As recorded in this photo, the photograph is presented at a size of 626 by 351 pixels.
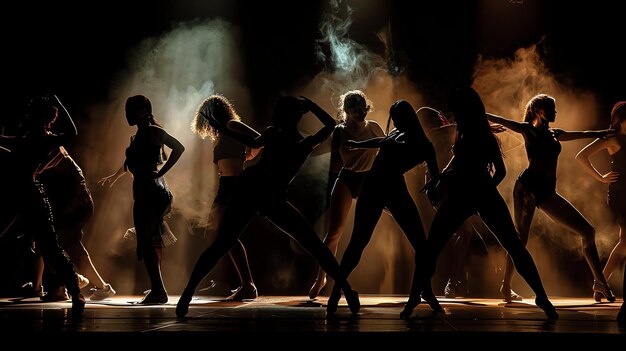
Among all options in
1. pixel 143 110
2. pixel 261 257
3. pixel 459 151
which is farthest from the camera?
pixel 261 257

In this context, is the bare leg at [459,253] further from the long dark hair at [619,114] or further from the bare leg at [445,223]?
the bare leg at [445,223]

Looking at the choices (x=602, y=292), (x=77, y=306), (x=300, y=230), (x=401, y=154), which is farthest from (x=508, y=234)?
(x=77, y=306)

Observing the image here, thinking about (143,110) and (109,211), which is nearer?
(143,110)

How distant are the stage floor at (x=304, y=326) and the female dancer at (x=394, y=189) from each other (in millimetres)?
549

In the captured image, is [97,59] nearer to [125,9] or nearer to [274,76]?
[125,9]

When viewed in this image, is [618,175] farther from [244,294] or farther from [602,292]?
[244,294]

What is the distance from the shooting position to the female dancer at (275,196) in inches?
189

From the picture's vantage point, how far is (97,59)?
9.66 metres

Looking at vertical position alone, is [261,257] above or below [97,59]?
below

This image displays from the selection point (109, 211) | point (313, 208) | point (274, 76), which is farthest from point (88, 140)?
point (313, 208)

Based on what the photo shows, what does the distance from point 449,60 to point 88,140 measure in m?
5.72

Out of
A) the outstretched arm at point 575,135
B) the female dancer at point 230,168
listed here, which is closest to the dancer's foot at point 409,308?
the female dancer at point 230,168

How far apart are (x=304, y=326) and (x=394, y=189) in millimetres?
Result: 1508

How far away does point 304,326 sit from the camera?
13.1 ft
